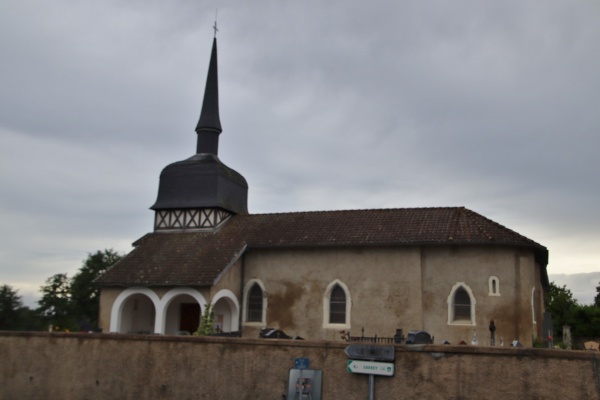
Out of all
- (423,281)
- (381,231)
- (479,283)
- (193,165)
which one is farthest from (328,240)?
(193,165)

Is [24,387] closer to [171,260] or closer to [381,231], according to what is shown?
[171,260]

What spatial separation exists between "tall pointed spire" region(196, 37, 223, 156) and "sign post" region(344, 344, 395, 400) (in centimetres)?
2294

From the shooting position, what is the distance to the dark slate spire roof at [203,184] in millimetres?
30625

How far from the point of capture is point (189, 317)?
94.0ft

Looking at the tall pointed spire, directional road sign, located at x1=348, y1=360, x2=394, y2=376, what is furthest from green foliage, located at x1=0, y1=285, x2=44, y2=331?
directional road sign, located at x1=348, y1=360, x2=394, y2=376

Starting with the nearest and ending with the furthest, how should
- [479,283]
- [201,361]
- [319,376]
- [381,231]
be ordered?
[319,376]
[201,361]
[479,283]
[381,231]

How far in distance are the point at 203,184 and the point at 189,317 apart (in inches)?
271

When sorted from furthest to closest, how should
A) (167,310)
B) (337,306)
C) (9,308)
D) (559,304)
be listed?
1. (559,304)
2. (9,308)
3. (167,310)
4. (337,306)

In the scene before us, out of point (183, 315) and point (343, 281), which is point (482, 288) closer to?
point (343, 281)

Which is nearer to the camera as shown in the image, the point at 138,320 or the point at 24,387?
the point at 24,387

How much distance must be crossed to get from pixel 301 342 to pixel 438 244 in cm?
Answer: 1197

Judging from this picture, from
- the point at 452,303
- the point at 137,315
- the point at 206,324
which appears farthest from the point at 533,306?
the point at 137,315

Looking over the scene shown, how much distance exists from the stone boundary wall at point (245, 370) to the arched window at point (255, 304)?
37.8ft

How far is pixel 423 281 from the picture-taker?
24.2m
